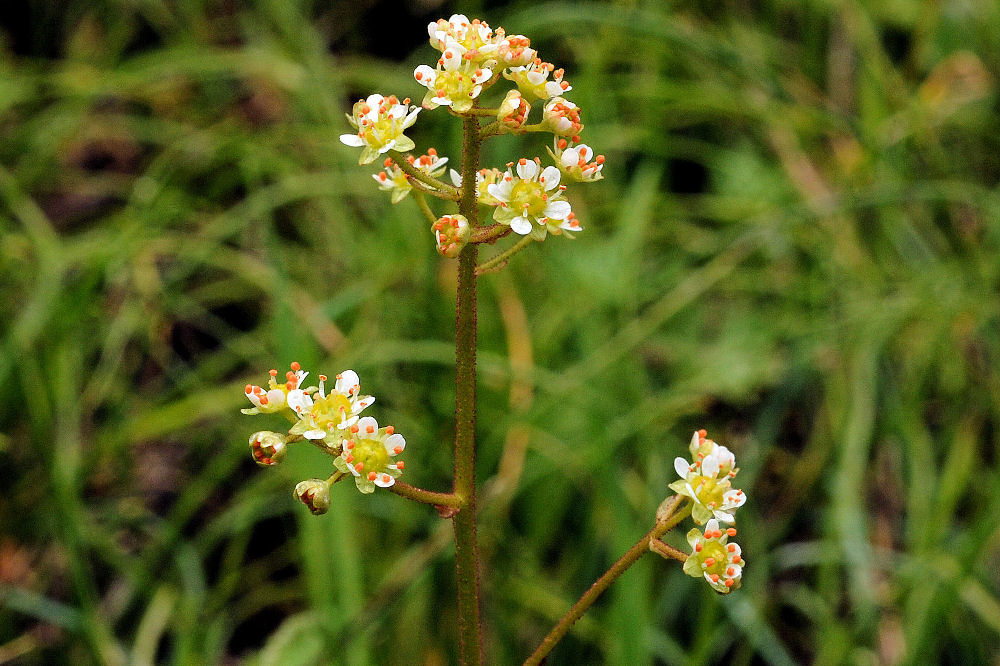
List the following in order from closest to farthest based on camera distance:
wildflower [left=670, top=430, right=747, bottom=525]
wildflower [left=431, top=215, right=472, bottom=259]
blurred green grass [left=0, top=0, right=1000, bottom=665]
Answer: wildflower [left=431, top=215, right=472, bottom=259] → wildflower [left=670, top=430, right=747, bottom=525] → blurred green grass [left=0, top=0, right=1000, bottom=665]

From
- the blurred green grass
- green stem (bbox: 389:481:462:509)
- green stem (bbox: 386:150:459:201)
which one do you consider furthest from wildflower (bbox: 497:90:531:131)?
the blurred green grass

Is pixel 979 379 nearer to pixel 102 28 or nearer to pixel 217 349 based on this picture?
pixel 217 349

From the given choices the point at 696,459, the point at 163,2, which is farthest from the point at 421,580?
the point at 163,2

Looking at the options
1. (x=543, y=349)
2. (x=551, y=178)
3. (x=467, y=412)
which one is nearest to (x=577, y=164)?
(x=551, y=178)

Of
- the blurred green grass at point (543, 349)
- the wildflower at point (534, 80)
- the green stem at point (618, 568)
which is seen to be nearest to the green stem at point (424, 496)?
the green stem at point (618, 568)

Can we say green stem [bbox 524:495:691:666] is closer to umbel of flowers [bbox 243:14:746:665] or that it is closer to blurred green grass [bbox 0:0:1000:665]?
umbel of flowers [bbox 243:14:746:665]

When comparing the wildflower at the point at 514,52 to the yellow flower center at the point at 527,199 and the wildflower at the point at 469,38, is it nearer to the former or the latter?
the wildflower at the point at 469,38
